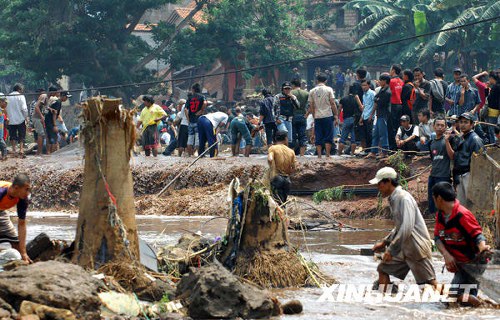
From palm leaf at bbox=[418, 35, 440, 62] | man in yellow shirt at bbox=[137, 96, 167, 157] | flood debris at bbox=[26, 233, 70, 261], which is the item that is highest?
palm leaf at bbox=[418, 35, 440, 62]

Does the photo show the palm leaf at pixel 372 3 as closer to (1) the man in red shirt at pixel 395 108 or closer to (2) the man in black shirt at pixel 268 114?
(2) the man in black shirt at pixel 268 114

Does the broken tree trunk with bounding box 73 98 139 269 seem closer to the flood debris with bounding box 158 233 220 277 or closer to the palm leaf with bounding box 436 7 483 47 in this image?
the flood debris with bounding box 158 233 220 277

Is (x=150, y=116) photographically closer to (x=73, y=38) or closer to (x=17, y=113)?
(x=17, y=113)

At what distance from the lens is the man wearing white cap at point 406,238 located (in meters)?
9.09

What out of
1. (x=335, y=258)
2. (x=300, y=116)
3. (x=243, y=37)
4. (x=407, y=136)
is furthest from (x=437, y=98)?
(x=243, y=37)

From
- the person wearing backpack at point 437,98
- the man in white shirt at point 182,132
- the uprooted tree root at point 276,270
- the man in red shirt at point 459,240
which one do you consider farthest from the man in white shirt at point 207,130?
the man in red shirt at point 459,240

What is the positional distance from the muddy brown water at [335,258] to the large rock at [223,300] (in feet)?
1.36

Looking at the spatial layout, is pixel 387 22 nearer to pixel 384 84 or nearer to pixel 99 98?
pixel 384 84

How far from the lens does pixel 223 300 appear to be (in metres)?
8.72

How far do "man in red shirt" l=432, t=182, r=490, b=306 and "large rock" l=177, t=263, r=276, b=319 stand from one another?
5.64 feet

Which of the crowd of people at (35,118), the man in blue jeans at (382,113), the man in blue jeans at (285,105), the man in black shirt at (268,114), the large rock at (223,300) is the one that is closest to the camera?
the large rock at (223,300)

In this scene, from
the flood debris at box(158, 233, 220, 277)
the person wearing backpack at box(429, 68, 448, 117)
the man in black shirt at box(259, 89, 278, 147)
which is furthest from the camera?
the man in black shirt at box(259, 89, 278, 147)

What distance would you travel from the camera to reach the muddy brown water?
901 cm

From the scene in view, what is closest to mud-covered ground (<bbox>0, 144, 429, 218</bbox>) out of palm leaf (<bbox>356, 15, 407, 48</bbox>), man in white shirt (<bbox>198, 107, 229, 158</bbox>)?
man in white shirt (<bbox>198, 107, 229, 158</bbox>)
